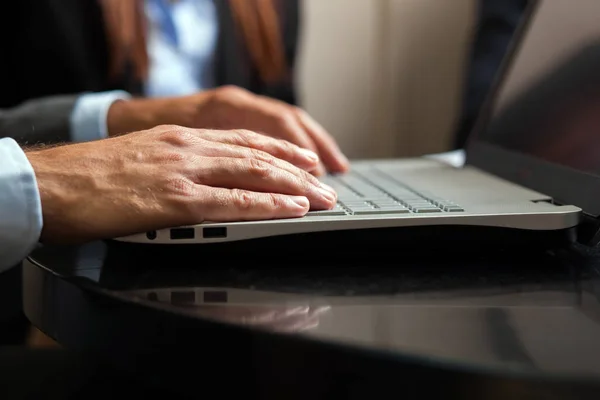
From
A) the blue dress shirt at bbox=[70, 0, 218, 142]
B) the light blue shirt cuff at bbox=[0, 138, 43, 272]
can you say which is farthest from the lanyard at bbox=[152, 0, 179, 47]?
the light blue shirt cuff at bbox=[0, 138, 43, 272]

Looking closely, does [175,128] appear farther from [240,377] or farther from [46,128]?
[46,128]

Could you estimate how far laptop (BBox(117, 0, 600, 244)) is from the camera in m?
0.49

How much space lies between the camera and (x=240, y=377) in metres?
0.36

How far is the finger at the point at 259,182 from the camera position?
53 cm

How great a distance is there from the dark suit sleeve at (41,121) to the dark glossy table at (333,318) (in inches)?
18.2

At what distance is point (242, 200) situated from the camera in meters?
0.50

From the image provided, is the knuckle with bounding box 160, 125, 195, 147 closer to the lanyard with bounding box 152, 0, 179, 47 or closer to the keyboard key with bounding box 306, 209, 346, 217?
the keyboard key with bounding box 306, 209, 346, 217

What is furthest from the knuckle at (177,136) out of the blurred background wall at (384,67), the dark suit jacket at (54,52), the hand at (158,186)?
the blurred background wall at (384,67)

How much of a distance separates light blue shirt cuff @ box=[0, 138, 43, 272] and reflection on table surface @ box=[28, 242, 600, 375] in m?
0.03

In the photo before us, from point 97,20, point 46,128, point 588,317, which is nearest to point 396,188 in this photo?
point 588,317

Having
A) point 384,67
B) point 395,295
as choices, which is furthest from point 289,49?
A: point 395,295

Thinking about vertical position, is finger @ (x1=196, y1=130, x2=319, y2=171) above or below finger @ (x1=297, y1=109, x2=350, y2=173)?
above

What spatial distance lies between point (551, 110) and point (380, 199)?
0.76 feet

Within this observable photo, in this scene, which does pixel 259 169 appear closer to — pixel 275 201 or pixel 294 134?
pixel 275 201
